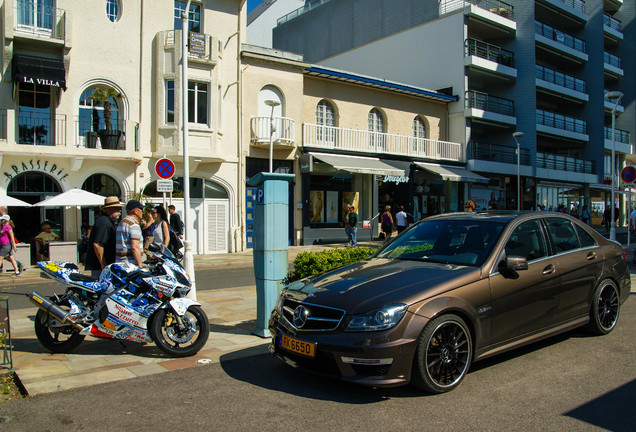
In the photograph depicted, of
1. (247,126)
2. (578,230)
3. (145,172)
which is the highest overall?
(247,126)

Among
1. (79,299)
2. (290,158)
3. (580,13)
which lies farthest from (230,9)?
(580,13)

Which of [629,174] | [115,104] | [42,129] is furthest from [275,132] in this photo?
[629,174]

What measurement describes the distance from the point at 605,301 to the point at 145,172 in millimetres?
16699

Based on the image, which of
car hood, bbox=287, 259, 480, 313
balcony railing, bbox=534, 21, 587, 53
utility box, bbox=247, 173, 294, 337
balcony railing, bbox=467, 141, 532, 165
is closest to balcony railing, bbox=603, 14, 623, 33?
balcony railing, bbox=534, 21, 587, 53

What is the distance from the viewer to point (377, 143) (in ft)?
87.2

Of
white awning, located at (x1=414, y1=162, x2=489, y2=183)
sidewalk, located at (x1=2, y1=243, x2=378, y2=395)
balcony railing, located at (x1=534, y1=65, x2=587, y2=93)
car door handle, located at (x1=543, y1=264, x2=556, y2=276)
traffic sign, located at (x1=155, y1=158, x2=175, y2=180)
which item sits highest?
balcony railing, located at (x1=534, y1=65, x2=587, y2=93)

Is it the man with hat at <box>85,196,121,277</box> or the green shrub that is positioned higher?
the man with hat at <box>85,196,121,277</box>

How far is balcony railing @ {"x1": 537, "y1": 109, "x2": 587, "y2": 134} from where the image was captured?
35250 mm

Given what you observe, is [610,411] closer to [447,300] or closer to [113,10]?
[447,300]

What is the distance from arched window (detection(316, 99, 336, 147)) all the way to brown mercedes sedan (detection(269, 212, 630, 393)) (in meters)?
18.5

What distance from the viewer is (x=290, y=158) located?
23.5m

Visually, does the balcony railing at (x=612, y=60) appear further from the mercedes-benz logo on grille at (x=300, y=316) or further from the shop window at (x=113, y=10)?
the mercedes-benz logo on grille at (x=300, y=316)

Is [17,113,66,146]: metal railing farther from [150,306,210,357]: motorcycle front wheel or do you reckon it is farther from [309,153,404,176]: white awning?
[150,306,210,357]: motorcycle front wheel

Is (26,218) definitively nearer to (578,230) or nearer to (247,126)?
(247,126)
